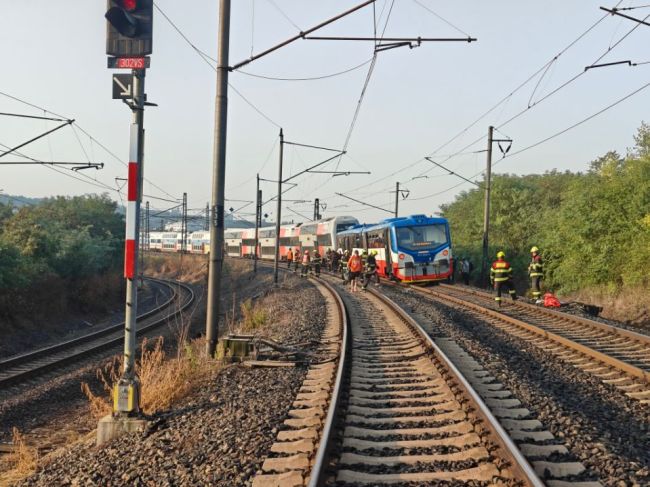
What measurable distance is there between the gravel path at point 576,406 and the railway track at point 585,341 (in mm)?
324

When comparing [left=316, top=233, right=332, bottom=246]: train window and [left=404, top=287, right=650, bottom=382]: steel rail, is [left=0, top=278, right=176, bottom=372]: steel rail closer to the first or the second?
[left=404, top=287, right=650, bottom=382]: steel rail

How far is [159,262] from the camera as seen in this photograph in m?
72.3

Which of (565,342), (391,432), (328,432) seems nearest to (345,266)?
(565,342)

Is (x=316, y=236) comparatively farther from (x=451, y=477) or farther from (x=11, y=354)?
(x=451, y=477)

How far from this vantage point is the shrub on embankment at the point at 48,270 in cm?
2308

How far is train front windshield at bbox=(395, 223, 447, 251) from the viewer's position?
84.5 feet

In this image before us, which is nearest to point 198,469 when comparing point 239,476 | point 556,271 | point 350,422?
point 239,476

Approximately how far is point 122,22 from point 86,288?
27.7 m

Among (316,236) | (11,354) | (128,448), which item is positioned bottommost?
(11,354)

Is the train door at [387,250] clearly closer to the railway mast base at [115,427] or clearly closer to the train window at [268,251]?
the railway mast base at [115,427]

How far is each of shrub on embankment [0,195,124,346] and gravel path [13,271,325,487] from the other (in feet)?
56.5

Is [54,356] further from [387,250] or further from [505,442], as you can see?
[505,442]

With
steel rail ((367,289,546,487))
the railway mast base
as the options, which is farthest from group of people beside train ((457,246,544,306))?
the railway mast base

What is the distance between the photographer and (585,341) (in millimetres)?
11836
